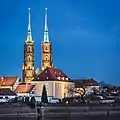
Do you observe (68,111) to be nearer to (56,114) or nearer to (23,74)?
A: (56,114)

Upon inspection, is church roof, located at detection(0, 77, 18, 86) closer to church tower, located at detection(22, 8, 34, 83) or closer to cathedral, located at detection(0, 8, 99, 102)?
cathedral, located at detection(0, 8, 99, 102)

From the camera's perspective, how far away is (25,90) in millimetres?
117062

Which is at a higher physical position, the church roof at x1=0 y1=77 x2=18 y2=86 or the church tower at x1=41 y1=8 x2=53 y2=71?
the church tower at x1=41 y1=8 x2=53 y2=71

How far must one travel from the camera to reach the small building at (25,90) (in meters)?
116

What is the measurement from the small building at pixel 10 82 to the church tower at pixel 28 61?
8.53 feet

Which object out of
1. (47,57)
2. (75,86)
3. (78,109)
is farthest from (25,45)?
(78,109)

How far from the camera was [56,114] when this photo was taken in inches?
2200

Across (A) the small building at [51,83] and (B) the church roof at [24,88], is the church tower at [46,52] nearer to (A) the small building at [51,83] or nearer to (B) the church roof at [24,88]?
(A) the small building at [51,83]

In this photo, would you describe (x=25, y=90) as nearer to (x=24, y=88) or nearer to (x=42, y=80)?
(x=24, y=88)

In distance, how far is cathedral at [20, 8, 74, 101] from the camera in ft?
381

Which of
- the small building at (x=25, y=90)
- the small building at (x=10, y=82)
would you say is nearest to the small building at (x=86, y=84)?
the small building at (x=25, y=90)

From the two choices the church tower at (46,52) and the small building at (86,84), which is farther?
the church tower at (46,52)

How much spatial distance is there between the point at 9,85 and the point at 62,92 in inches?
599

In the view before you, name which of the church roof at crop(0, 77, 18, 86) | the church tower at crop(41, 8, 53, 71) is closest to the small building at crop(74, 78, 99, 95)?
the church tower at crop(41, 8, 53, 71)
